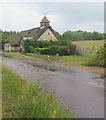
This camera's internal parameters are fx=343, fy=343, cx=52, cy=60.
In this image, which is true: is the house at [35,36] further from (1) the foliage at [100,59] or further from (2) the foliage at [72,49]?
(1) the foliage at [100,59]

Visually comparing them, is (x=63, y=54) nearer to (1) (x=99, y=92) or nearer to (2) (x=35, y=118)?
(1) (x=99, y=92)

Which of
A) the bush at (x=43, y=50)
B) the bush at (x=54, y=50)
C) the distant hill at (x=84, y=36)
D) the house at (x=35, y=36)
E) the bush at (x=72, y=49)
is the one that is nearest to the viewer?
the bush at (x=72, y=49)

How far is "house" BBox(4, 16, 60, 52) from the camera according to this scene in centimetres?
8181

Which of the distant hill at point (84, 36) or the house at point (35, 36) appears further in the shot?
the distant hill at point (84, 36)

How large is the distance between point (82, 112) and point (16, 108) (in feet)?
9.55

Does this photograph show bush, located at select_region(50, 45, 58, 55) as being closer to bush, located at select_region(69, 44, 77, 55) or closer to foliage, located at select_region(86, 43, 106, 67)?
bush, located at select_region(69, 44, 77, 55)

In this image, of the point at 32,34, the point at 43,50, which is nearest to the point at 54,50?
the point at 43,50

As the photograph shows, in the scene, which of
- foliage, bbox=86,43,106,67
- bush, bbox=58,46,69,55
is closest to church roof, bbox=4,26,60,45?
bush, bbox=58,46,69,55

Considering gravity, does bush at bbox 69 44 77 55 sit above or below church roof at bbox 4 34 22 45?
below

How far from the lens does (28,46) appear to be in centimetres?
7056

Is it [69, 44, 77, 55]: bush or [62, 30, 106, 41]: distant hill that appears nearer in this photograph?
[69, 44, 77, 55]: bush

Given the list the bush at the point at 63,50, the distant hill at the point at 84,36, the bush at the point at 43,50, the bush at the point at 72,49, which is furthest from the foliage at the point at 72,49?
the distant hill at the point at 84,36

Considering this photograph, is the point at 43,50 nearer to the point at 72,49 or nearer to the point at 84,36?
the point at 72,49

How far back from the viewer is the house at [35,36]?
268 feet
